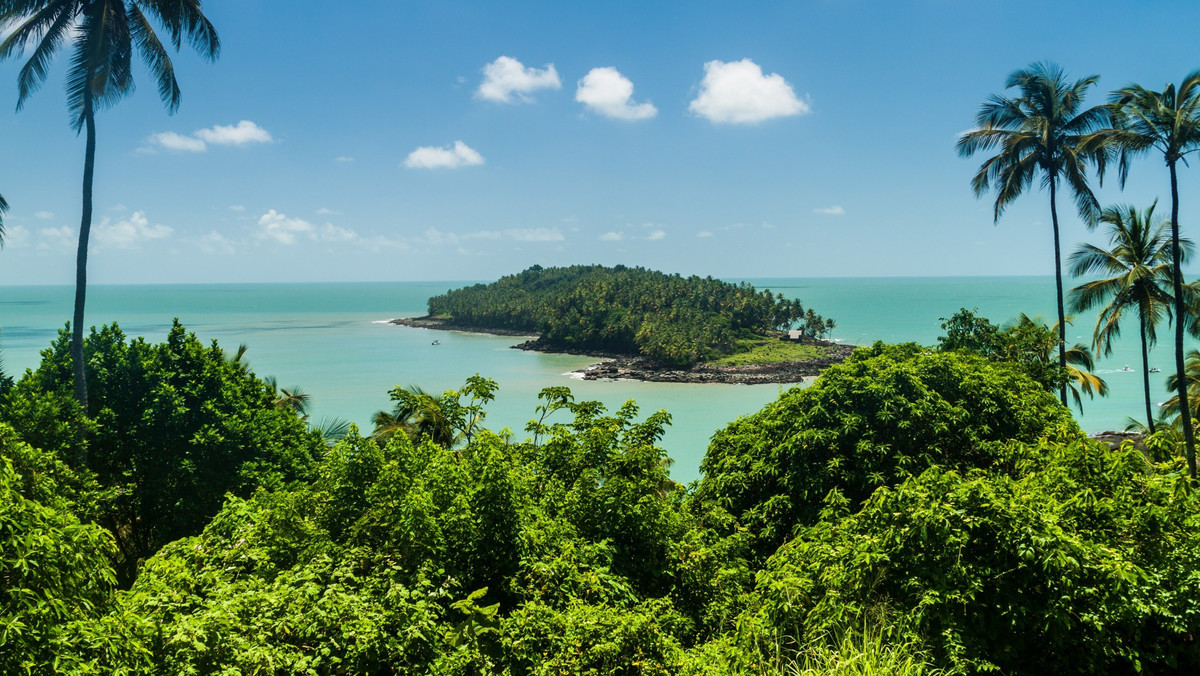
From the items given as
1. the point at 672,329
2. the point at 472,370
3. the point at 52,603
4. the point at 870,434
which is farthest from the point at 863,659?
the point at 672,329

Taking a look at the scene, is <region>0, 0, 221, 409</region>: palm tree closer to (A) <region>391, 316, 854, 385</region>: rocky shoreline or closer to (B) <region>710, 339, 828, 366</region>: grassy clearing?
(A) <region>391, 316, 854, 385</region>: rocky shoreline

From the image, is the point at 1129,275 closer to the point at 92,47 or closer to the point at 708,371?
the point at 92,47

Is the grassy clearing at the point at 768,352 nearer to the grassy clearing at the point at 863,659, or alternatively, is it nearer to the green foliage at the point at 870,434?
the green foliage at the point at 870,434

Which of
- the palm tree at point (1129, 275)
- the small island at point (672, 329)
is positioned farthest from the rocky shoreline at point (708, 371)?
the palm tree at point (1129, 275)

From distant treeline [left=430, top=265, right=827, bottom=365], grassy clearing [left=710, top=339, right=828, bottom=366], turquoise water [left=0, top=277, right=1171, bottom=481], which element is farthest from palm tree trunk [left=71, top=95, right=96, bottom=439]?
grassy clearing [left=710, top=339, right=828, bottom=366]

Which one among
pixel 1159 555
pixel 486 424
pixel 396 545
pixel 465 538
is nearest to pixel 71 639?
pixel 396 545

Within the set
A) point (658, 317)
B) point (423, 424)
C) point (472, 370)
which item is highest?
point (658, 317)
